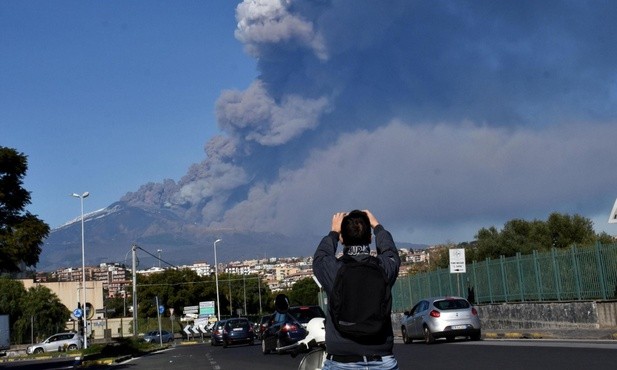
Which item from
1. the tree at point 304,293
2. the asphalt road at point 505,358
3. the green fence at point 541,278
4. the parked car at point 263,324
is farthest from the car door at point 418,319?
the tree at point 304,293

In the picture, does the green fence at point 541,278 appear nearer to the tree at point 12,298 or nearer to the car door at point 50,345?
the car door at point 50,345

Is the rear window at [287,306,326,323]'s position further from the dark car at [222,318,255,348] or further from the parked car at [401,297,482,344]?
the dark car at [222,318,255,348]

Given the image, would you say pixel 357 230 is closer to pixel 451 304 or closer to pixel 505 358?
pixel 505 358

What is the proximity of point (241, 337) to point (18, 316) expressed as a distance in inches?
2198

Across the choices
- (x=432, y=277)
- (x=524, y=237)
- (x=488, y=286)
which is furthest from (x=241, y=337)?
(x=524, y=237)

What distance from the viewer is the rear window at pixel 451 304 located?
27.4 m

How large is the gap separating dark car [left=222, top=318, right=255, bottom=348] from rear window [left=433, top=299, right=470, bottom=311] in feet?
61.6

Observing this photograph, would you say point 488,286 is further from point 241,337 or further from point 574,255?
point 241,337

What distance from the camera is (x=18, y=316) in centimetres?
9306

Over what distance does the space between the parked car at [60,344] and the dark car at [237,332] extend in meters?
19.0

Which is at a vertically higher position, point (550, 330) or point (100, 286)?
point (100, 286)

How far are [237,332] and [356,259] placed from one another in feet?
132

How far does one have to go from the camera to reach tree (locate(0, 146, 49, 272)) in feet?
139

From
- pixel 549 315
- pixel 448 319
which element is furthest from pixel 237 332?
pixel 448 319
